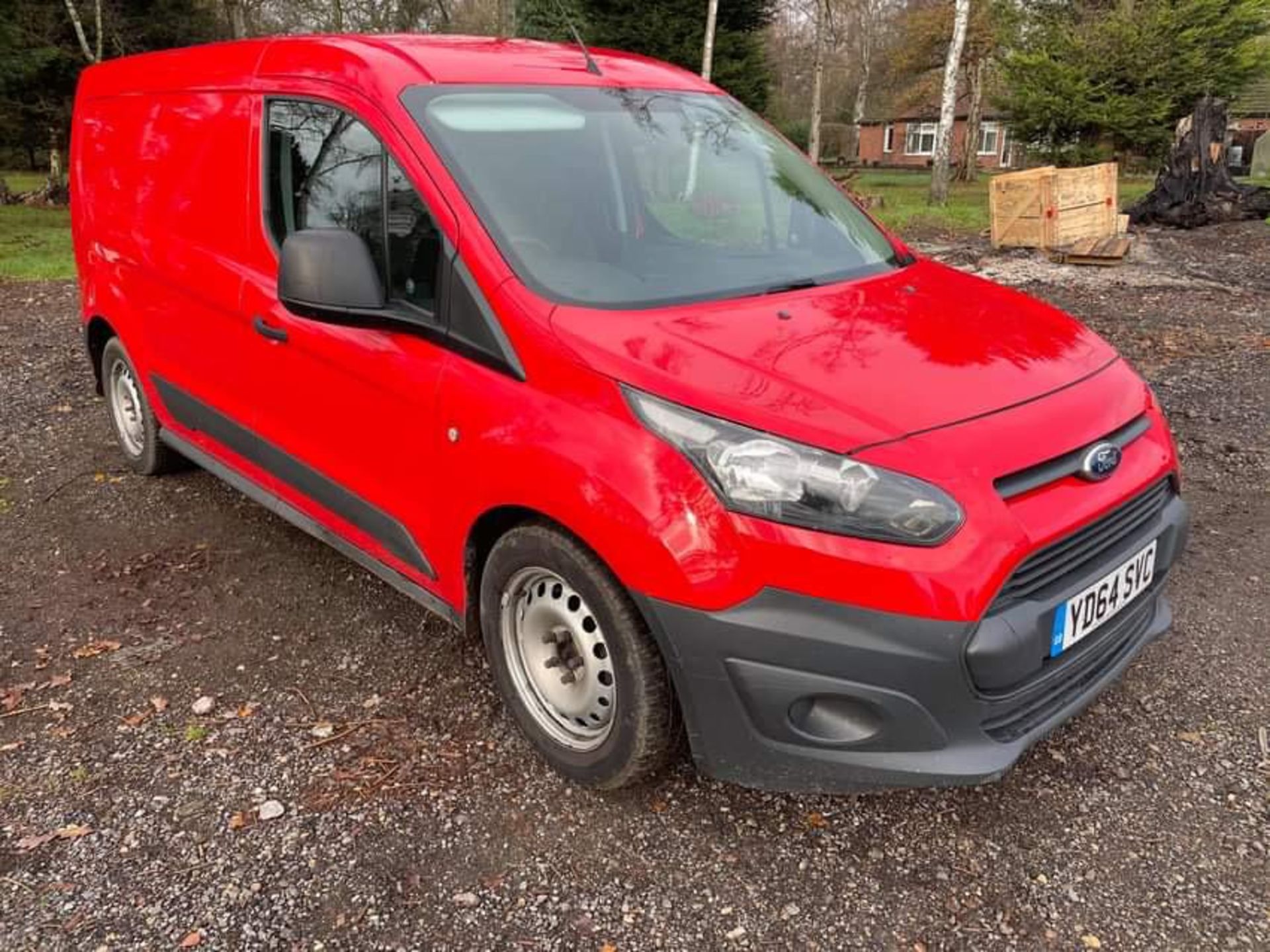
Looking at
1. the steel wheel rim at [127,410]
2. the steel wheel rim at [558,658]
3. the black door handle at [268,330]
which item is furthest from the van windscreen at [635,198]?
the steel wheel rim at [127,410]

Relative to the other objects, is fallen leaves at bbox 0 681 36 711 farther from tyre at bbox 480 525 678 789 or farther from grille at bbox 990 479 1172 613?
grille at bbox 990 479 1172 613

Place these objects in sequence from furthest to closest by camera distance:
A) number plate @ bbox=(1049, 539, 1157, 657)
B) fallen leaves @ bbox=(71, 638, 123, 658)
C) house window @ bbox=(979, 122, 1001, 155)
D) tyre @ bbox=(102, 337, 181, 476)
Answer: house window @ bbox=(979, 122, 1001, 155) → tyre @ bbox=(102, 337, 181, 476) → fallen leaves @ bbox=(71, 638, 123, 658) → number plate @ bbox=(1049, 539, 1157, 657)

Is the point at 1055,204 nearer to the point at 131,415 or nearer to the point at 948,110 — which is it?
the point at 948,110

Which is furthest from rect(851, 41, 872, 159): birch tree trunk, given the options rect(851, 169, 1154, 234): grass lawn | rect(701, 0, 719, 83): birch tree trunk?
rect(701, 0, 719, 83): birch tree trunk

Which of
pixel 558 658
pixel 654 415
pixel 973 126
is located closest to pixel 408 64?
pixel 654 415

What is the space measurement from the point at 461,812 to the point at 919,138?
65.9 m

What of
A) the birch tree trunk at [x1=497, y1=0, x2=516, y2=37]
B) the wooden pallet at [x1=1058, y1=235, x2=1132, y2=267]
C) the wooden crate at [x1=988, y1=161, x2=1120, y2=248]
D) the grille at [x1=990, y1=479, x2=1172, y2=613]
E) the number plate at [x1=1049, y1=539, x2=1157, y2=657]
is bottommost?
the number plate at [x1=1049, y1=539, x2=1157, y2=657]

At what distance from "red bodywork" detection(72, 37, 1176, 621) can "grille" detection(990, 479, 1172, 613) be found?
0.05 metres

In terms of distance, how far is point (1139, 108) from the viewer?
2358 cm

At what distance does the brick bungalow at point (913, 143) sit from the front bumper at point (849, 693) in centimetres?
5591

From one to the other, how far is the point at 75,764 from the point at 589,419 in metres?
1.91

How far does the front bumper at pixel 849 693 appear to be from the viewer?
2.03m

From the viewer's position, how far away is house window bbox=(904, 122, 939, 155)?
198 feet

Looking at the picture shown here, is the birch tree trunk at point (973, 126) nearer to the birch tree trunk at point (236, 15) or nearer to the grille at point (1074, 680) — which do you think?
the birch tree trunk at point (236, 15)
